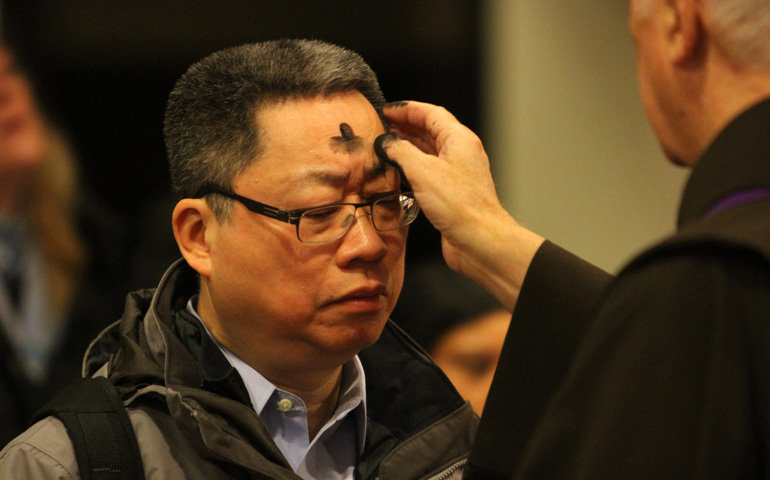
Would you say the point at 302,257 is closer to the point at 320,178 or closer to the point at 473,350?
the point at 320,178

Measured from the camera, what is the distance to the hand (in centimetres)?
158

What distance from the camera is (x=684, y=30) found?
3.35ft

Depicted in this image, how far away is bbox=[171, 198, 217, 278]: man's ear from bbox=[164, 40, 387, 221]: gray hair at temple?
25 mm

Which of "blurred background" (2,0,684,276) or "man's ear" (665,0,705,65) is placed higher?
"man's ear" (665,0,705,65)

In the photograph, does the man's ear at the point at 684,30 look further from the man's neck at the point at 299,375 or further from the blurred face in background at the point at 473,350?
the blurred face in background at the point at 473,350

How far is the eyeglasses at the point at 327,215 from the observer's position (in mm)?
1670

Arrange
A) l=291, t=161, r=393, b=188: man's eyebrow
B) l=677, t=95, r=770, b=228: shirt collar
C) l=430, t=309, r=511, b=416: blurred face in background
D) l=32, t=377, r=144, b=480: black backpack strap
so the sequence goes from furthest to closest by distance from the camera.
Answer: l=430, t=309, r=511, b=416: blurred face in background < l=291, t=161, r=393, b=188: man's eyebrow < l=32, t=377, r=144, b=480: black backpack strap < l=677, t=95, r=770, b=228: shirt collar

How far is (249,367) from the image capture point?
5.72 ft

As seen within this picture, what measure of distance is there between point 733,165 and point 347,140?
900 mm

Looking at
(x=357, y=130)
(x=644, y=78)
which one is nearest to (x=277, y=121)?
(x=357, y=130)

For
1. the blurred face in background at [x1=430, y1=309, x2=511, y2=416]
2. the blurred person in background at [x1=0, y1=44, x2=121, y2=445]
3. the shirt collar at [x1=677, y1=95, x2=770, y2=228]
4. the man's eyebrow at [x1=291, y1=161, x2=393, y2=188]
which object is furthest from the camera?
the blurred person in background at [x1=0, y1=44, x2=121, y2=445]

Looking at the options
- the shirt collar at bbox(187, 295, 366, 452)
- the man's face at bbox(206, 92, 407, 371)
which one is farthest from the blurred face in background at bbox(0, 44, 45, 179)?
the man's face at bbox(206, 92, 407, 371)

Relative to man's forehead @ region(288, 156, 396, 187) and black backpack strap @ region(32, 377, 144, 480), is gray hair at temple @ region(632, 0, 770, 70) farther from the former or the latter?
black backpack strap @ region(32, 377, 144, 480)

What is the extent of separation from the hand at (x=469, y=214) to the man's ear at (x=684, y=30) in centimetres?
58
